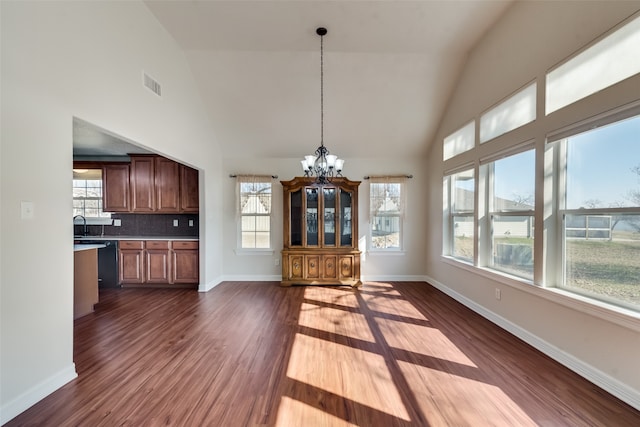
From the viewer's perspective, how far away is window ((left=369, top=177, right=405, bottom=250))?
5102 millimetres

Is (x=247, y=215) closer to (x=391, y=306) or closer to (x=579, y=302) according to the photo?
(x=391, y=306)

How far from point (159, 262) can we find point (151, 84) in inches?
120

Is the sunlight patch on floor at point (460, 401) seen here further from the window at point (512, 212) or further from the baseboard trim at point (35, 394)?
the baseboard trim at point (35, 394)

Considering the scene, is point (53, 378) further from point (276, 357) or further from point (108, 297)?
point (108, 297)

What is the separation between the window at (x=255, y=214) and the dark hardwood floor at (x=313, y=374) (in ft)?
5.96

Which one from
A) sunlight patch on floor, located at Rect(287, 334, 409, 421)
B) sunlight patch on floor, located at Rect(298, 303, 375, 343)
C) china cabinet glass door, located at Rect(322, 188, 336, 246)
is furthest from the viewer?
china cabinet glass door, located at Rect(322, 188, 336, 246)

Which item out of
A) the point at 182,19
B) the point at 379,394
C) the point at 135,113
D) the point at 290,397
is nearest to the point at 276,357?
the point at 290,397

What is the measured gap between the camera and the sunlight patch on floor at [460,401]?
1.62 m

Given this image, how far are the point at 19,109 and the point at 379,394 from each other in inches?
123

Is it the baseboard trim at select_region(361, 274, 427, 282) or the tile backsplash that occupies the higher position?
the tile backsplash

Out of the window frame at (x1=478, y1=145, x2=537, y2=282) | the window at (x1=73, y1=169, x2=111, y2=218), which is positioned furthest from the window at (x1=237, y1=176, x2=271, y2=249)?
the window frame at (x1=478, y1=145, x2=537, y2=282)

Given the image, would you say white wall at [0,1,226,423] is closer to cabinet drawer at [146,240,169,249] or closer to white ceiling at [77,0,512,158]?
white ceiling at [77,0,512,158]

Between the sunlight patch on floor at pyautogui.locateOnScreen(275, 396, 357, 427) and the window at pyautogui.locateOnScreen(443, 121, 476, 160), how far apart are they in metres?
3.78

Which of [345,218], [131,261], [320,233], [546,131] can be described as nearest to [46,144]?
[131,261]
